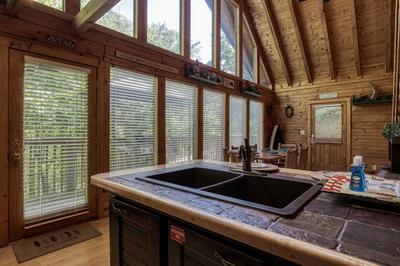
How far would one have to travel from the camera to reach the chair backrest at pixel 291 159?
12.4ft

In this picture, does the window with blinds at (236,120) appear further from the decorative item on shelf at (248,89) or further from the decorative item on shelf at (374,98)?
the decorative item on shelf at (374,98)

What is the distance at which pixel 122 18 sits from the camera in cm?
355

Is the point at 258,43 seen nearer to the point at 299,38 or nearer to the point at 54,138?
the point at 299,38

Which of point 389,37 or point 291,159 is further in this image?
point 389,37

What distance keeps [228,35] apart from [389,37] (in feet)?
11.9

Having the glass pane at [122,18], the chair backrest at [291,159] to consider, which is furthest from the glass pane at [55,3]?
the chair backrest at [291,159]

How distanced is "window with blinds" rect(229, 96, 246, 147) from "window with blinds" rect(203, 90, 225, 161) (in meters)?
0.38

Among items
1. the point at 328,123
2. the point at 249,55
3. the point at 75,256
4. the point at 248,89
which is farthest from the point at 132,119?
the point at 328,123

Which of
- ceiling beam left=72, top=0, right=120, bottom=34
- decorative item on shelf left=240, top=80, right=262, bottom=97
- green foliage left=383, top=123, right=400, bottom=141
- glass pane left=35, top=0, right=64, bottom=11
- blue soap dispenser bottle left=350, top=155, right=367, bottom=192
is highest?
glass pane left=35, top=0, right=64, bottom=11

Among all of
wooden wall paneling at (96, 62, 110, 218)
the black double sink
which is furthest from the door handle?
the black double sink

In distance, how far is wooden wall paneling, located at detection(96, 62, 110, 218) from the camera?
125 inches

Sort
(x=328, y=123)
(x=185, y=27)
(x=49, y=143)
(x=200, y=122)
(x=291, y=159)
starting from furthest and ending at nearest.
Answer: (x=328, y=123), (x=200, y=122), (x=185, y=27), (x=291, y=159), (x=49, y=143)

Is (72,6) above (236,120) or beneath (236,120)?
above

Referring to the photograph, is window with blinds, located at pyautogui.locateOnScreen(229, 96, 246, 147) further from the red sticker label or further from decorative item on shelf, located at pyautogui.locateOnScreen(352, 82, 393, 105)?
the red sticker label
